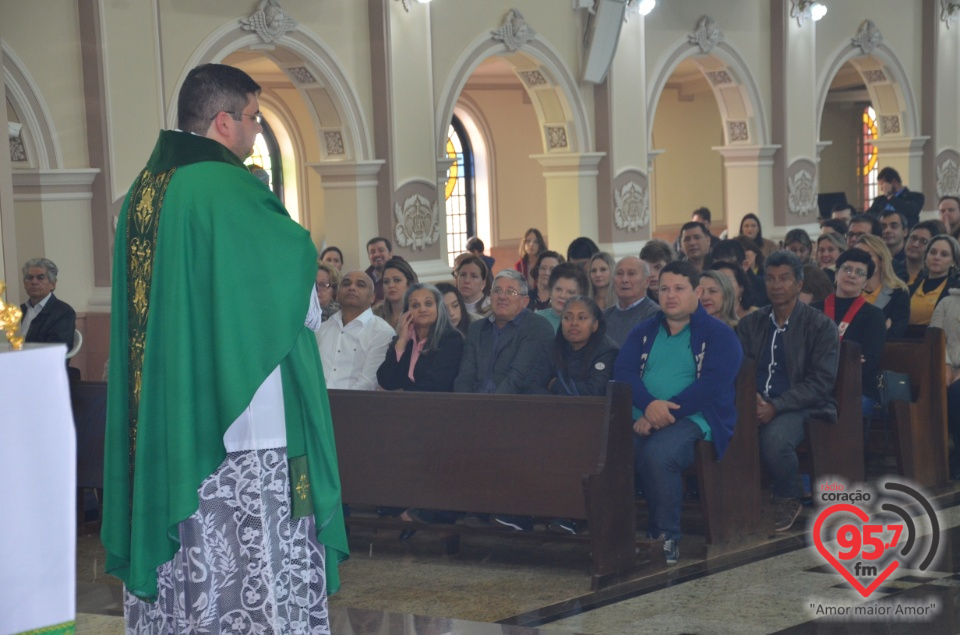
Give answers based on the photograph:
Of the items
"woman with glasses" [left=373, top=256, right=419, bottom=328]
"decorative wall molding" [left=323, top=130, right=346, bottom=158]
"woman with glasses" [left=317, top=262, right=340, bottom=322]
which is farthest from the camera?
"decorative wall molding" [left=323, top=130, right=346, bottom=158]

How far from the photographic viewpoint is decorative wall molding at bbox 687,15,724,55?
45.9 ft

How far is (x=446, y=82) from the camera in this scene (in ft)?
38.3

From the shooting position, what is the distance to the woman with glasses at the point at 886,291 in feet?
23.5

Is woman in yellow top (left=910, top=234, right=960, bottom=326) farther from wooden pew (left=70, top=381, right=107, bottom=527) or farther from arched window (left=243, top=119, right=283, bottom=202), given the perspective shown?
arched window (left=243, top=119, right=283, bottom=202)

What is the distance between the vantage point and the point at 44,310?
7.55m

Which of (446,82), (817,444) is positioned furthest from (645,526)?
(446,82)

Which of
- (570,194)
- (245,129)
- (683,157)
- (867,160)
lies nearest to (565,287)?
(245,129)

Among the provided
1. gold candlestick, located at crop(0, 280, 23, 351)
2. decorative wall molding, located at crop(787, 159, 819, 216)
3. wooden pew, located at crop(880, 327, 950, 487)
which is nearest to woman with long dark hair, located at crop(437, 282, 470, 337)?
wooden pew, located at crop(880, 327, 950, 487)

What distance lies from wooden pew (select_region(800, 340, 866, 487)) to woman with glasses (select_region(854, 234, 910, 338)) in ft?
3.86

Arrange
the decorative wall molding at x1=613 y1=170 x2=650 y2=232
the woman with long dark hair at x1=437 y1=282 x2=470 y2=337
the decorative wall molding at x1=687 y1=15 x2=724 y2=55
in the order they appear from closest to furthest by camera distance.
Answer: the woman with long dark hair at x1=437 y1=282 x2=470 y2=337 → the decorative wall molding at x1=613 y1=170 x2=650 y2=232 → the decorative wall molding at x1=687 y1=15 x2=724 y2=55

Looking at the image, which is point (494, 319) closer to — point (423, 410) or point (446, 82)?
point (423, 410)

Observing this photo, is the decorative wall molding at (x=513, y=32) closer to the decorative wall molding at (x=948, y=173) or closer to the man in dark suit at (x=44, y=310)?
the man in dark suit at (x=44, y=310)

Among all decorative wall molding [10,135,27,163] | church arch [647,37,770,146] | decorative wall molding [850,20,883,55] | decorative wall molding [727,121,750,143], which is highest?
decorative wall molding [850,20,883,55]

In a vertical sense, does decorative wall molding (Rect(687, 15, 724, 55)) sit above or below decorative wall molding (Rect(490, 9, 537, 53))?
above
